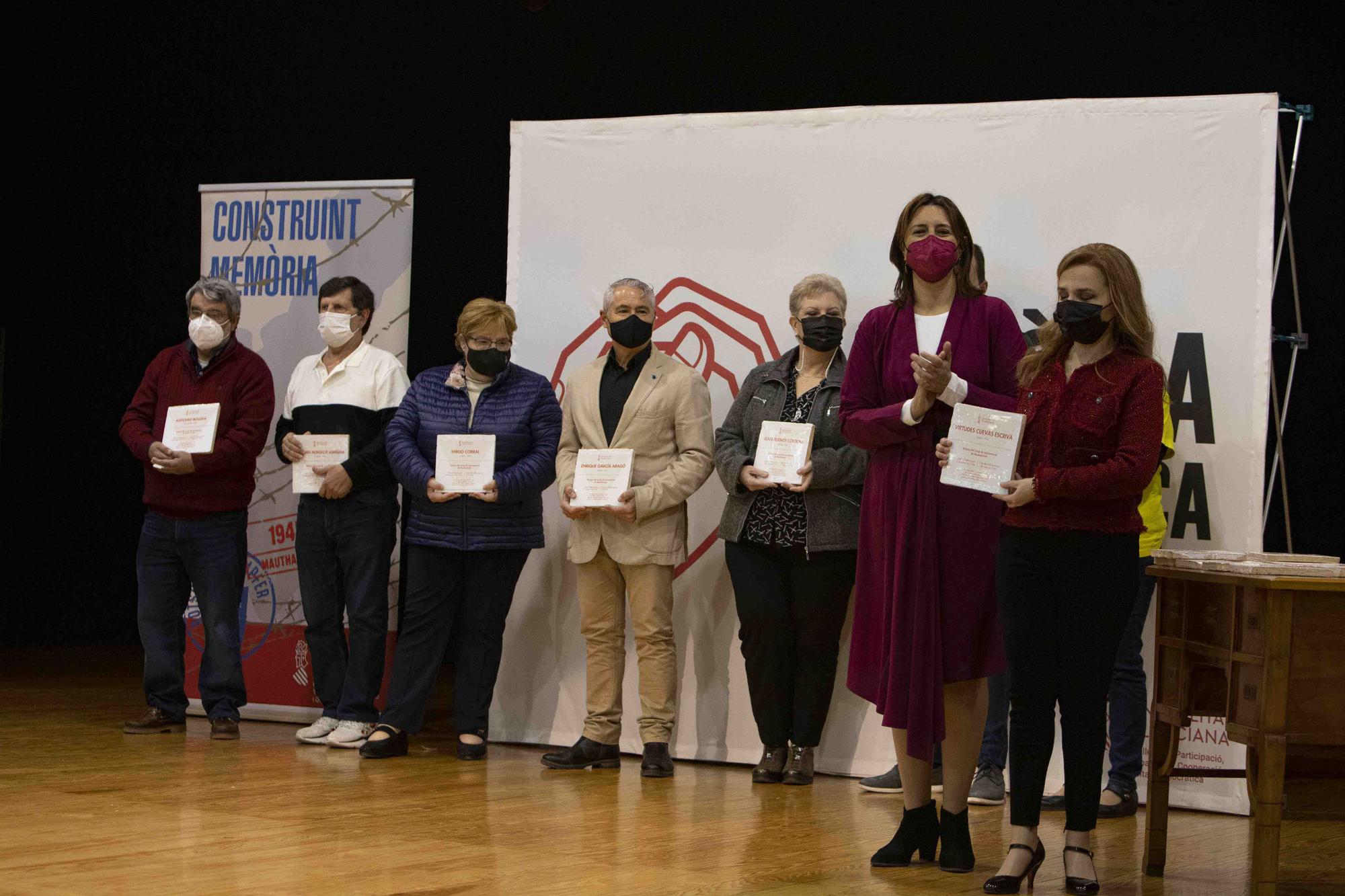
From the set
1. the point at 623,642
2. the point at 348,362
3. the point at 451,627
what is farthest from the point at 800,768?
the point at 348,362

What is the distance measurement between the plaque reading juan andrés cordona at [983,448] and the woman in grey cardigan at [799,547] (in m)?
1.33

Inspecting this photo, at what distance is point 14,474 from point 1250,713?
6.83 metres

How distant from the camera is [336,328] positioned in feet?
17.0

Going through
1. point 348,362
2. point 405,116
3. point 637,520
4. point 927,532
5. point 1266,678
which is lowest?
point 1266,678

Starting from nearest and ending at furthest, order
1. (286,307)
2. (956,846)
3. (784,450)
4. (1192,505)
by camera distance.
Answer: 1. (956,846)
2. (1192,505)
3. (784,450)
4. (286,307)

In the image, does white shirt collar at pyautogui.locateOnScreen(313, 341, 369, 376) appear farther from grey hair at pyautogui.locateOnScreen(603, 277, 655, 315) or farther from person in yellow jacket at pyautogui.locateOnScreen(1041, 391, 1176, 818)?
person in yellow jacket at pyautogui.locateOnScreen(1041, 391, 1176, 818)

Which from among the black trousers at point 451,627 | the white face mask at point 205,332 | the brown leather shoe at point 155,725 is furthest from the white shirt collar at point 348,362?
the brown leather shoe at point 155,725

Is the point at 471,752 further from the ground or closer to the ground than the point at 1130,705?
closer to the ground

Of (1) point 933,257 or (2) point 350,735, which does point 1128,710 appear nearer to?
(1) point 933,257

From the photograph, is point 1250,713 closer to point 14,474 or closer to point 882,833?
point 882,833

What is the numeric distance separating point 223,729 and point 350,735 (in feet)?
1.52

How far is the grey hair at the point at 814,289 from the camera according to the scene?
4.59m

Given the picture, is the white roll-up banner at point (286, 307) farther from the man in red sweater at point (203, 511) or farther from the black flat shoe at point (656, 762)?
the black flat shoe at point (656, 762)

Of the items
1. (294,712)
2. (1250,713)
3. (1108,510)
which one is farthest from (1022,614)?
(294,712)
